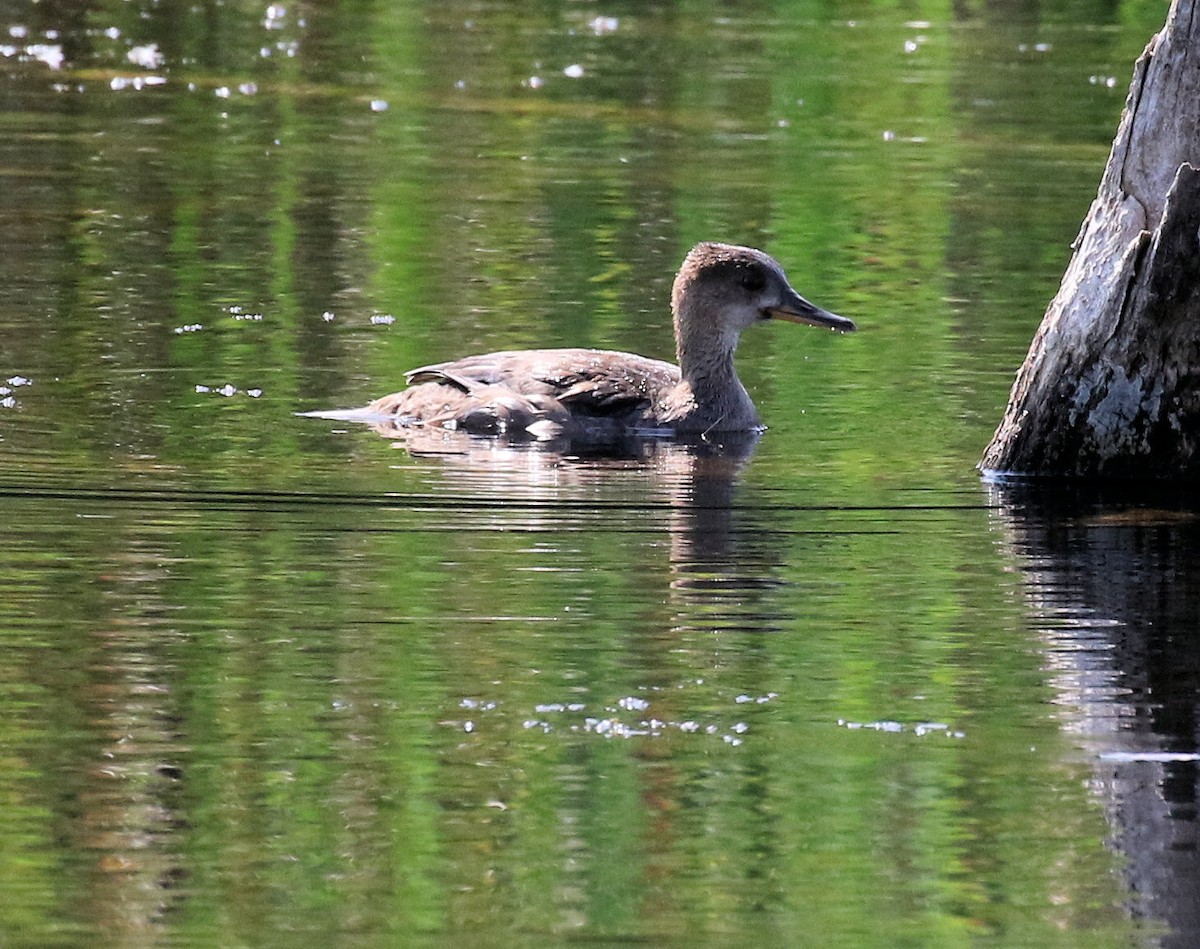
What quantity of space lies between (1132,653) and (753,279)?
449 cm

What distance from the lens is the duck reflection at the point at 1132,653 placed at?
222 inches

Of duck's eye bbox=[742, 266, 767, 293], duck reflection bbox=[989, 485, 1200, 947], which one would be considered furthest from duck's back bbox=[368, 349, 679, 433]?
duck reflection bbox=[989, 485, 1200, 947]

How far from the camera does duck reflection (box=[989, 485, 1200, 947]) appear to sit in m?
5.64

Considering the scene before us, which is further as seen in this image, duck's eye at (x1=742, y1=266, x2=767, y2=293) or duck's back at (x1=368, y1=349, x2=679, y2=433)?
duck's eye at (x1=742, y1=266, x2=767, y2=293)

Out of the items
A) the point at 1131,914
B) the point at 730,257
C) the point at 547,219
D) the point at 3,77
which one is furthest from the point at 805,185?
the point at 1131,914

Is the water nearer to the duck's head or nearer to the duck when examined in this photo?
the duck

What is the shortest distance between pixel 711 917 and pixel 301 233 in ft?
34.6

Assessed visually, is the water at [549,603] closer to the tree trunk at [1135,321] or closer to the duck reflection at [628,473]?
the duck reflection at [628,473]

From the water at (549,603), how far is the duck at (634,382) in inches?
10.4

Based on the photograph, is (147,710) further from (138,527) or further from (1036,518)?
(1036,518)

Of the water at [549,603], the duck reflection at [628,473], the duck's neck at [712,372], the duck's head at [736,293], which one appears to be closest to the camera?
the water at [549,603]

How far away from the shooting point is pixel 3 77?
2294 centimetres

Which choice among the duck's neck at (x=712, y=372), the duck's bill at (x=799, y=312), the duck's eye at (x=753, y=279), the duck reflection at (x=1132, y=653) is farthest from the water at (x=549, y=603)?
the duck's eye at (x=753, y=279)

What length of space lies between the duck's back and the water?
0.95ft
